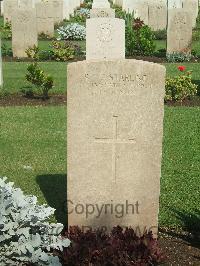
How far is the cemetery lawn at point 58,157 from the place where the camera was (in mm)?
6117

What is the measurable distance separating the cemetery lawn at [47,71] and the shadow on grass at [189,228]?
7.05 m

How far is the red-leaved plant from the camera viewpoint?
4.51m

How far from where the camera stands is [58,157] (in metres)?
7.81

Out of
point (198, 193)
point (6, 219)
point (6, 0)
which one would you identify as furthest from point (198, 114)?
point (6, 0)

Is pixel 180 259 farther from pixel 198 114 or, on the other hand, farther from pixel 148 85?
pixel 198 114

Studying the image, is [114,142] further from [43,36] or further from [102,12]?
[43,36]

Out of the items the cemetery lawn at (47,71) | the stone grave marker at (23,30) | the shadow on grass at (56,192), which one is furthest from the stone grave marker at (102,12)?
the shadow on grass at (56,192)

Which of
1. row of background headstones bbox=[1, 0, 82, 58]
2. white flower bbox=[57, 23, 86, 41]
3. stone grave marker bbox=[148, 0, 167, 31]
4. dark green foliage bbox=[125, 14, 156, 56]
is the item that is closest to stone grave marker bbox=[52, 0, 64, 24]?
row of background headstones bbox=[1, 0, 82, 58]

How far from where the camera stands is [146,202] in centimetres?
499

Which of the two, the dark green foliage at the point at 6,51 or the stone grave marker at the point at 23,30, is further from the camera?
the dark green foliage at the point at 6,51

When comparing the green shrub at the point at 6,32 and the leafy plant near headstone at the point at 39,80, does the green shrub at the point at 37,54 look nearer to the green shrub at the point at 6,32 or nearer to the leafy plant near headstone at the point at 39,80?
the green shrub at the point at 6,32

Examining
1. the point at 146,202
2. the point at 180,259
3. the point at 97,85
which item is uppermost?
the point at 97,85

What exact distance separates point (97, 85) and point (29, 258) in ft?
5.26

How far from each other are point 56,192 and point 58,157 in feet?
4.64
